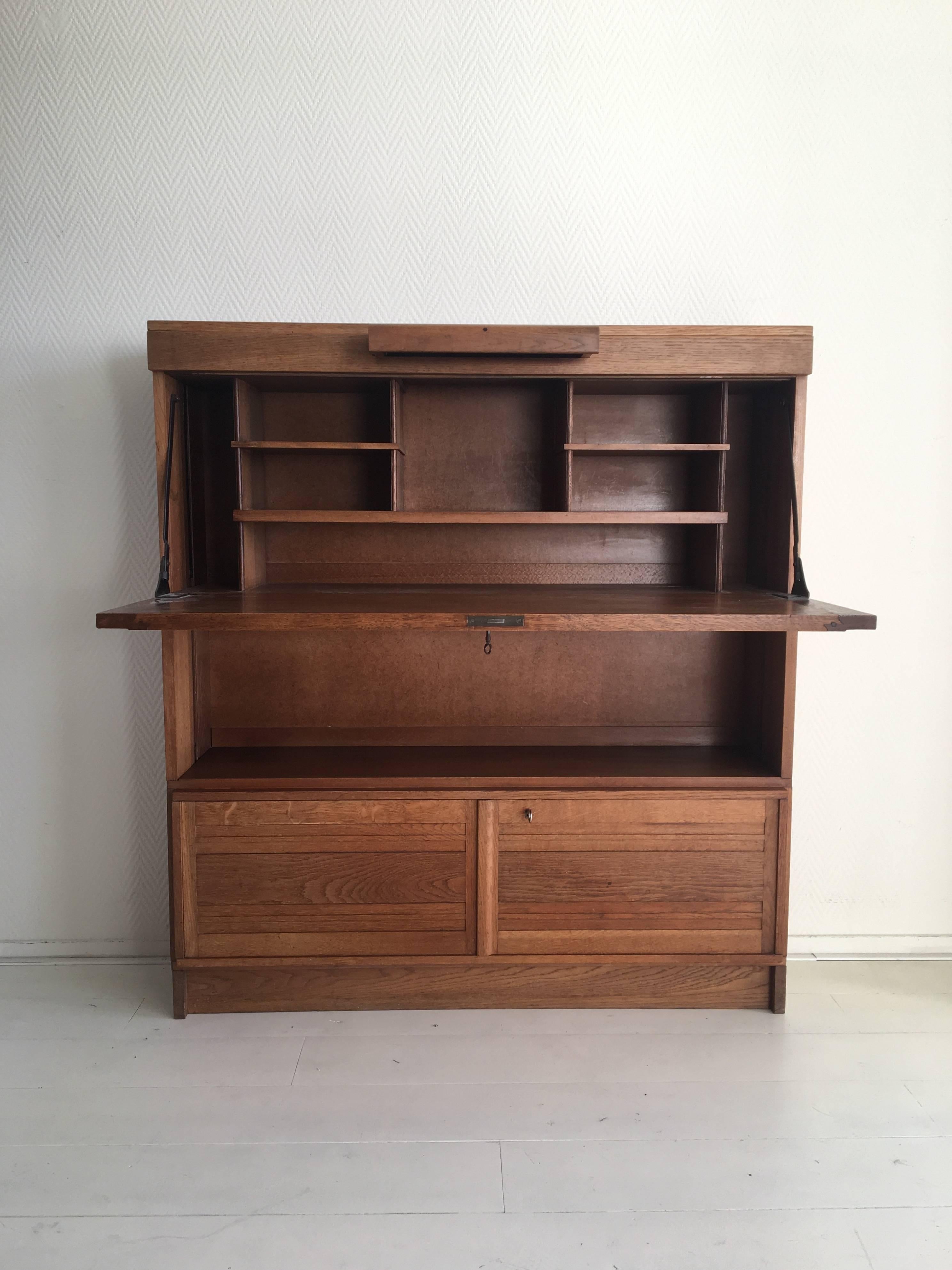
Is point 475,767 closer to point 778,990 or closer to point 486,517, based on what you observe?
point 486,517

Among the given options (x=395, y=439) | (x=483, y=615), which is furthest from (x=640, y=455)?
(x=483, y=615)

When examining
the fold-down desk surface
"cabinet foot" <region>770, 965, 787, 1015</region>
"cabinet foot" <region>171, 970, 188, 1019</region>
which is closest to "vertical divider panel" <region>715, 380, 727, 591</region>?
the fold-down desk surface

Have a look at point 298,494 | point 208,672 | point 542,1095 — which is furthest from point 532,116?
point 542,1095

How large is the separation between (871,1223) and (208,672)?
2224 mm

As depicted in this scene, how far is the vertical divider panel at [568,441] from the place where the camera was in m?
2.55

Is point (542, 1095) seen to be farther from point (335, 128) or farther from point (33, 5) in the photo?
point (33, 5)

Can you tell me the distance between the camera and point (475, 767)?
2.63 m

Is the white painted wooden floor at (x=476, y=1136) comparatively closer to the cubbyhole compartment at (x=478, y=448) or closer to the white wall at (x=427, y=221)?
the white wall at (x=427, y=221)

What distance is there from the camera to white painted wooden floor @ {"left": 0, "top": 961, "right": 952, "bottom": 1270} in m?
1.75

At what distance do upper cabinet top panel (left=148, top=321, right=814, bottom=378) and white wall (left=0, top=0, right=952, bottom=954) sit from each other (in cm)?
35

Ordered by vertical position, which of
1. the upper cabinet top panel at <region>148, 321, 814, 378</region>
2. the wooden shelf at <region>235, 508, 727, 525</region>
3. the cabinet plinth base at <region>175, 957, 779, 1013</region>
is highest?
the upper cabinet top panel at <region>148, 321, 814, 378</region>

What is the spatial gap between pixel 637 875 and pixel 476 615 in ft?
3.05

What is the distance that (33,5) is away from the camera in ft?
8.75

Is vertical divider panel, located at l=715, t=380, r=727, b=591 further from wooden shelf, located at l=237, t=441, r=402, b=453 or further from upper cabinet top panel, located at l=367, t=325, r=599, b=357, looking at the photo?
wooden shelf, located at l=237, t=441, r=402, b=453
